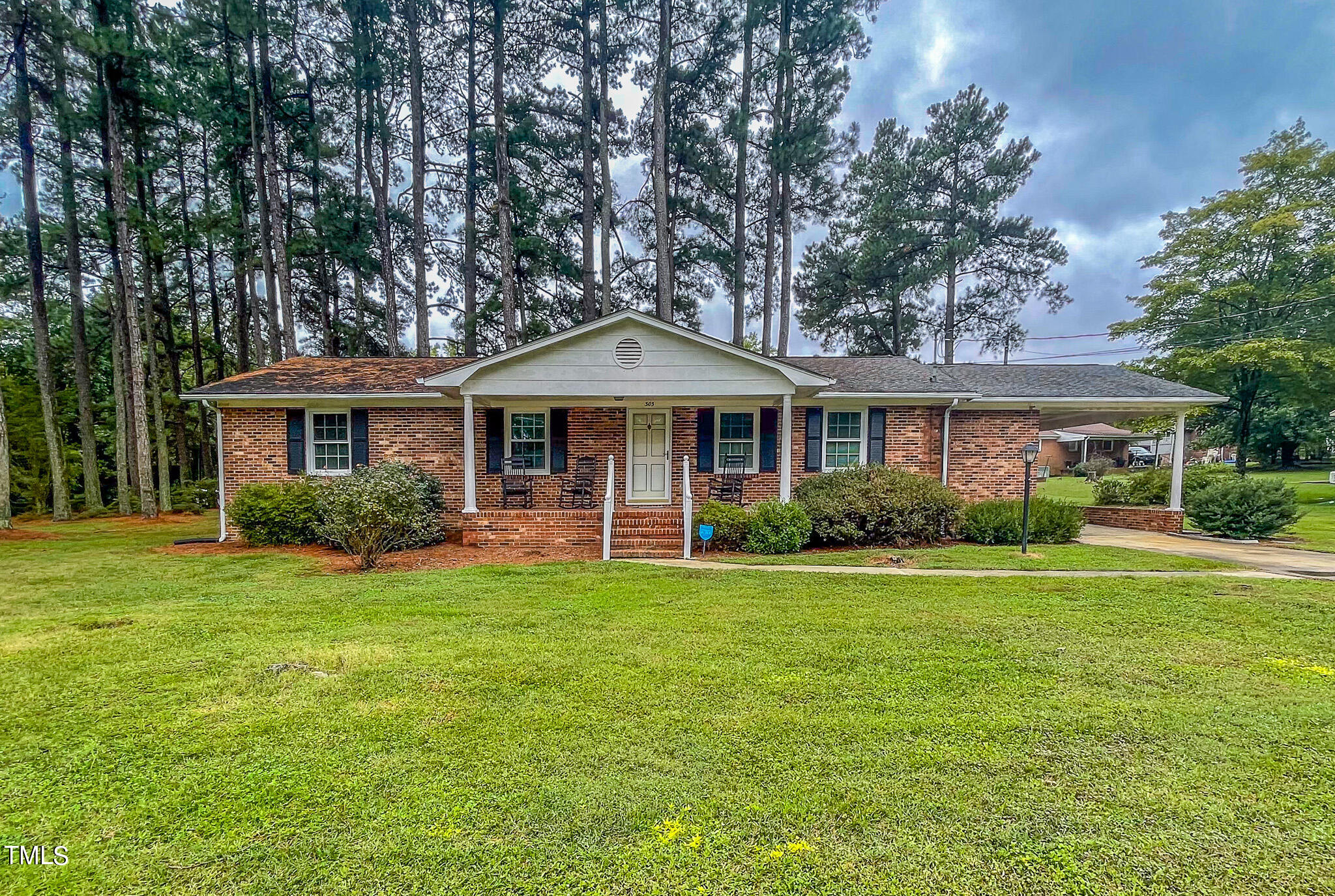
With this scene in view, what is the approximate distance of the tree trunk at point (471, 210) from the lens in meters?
17.6

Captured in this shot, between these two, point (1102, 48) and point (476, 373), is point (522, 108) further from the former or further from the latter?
point (1102, 48)

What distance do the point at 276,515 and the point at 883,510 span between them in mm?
11283

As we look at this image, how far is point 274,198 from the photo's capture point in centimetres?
1627

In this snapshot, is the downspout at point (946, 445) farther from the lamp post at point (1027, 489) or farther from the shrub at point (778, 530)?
the shrub at point (778, 530)

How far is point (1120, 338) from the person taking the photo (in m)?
22.3

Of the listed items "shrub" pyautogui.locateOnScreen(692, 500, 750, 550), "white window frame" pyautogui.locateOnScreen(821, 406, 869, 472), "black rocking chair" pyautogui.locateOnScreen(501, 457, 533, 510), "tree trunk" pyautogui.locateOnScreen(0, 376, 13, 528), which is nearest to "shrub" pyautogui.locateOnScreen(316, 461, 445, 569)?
"black rocking chair" pyautogui.locateOnScreen(501, 457, 533, 510)

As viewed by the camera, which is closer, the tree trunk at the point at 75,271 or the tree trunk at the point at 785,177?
the tree trunk at the point at 75,271

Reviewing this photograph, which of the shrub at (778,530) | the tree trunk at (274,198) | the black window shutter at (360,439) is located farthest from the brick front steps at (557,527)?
the tree trunk at (274,198)

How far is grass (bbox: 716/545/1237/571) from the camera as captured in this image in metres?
7.68

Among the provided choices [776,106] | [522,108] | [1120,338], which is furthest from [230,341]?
[1120,338]

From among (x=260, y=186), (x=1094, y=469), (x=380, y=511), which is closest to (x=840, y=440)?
(x=380, y=511)

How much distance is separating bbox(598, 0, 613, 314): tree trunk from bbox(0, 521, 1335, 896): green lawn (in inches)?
592

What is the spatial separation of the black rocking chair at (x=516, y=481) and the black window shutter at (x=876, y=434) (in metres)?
7.31

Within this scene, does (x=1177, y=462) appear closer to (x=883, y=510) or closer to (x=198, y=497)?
(x=883, y=510)
